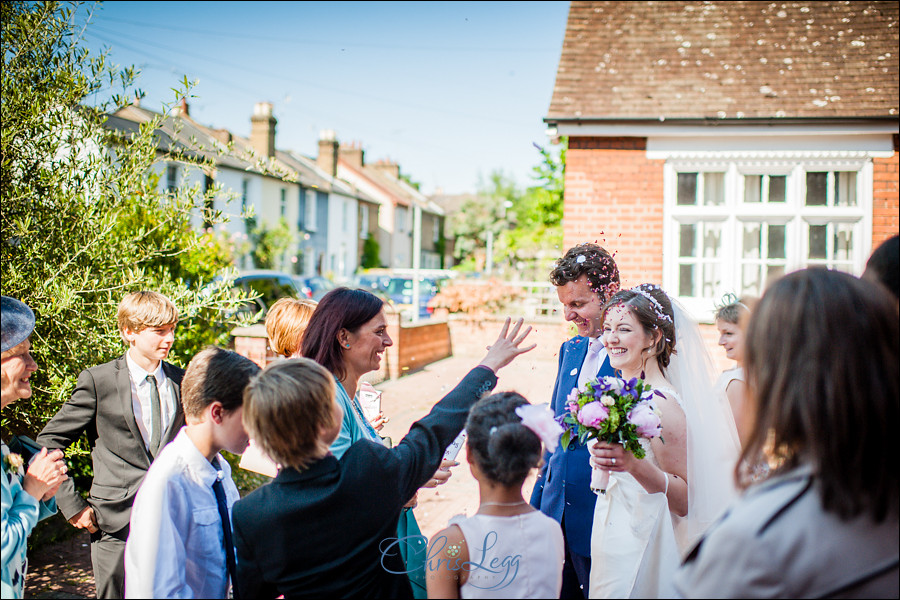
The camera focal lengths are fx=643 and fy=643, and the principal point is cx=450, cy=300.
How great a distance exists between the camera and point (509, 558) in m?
1.93

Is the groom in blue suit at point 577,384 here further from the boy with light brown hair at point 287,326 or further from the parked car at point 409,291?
the parked car at point 409,291

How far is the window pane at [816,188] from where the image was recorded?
9391mm

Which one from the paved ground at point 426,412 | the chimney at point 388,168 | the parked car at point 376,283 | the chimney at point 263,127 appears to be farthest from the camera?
the chimney at point 388,168

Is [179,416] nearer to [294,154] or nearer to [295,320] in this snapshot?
[295,320]

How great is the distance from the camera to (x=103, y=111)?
4.40m

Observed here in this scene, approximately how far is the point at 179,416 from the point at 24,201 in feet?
6.26

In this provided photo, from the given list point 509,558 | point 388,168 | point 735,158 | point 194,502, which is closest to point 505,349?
point 509,558

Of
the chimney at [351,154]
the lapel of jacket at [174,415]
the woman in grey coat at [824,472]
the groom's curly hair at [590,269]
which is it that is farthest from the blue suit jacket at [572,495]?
the chimney at [351,154]

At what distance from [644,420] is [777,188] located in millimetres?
8650

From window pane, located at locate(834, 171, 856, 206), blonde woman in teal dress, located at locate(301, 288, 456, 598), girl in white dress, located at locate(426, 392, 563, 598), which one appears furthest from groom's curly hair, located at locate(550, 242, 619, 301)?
window pane, located at locate(834, 171, 856, 206)

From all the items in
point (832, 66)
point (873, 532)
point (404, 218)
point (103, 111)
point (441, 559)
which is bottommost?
point (441, 559)

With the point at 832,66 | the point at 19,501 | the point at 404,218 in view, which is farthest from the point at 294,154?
the point at 19,501

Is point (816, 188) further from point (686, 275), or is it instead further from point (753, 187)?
point (686, 275)

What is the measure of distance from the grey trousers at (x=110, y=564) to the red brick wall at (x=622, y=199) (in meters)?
7.38
